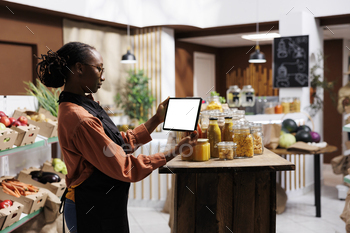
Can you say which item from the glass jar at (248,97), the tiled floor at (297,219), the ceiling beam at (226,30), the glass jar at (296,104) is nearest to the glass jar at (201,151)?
the tiled floor at (297,219)

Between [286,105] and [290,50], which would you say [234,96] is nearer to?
[286,105]

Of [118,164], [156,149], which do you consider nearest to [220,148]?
[118,164]

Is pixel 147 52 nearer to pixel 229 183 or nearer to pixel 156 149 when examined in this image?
pixel 156 149

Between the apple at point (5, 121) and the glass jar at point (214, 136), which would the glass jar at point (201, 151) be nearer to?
the glass jar at point (214, 136)

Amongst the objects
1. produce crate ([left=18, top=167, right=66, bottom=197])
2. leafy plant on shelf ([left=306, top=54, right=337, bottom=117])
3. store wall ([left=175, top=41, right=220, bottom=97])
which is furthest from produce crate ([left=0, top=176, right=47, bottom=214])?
store wall ([left=175, top=41, right=220, bottom=97])

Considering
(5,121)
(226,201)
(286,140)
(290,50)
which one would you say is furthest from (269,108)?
(5,121)

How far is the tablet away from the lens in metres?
1.74

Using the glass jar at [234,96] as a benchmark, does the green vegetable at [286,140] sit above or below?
below

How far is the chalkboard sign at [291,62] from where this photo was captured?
5.43m

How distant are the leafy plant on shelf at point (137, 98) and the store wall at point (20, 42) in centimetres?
171

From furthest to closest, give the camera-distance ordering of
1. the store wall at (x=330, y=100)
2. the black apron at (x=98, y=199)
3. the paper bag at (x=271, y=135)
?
the store wall at (x=330, y=100)
the paper bag at (x=271, y=135)
the black apron at (x=98, y=199)

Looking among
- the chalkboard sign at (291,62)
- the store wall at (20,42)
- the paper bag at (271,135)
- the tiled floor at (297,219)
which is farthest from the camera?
the chalkboard sign at (291,62)

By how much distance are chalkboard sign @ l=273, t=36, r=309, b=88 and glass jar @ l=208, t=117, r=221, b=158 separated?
3776 mm

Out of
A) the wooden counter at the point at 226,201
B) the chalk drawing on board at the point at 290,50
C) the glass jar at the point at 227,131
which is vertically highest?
the chalk drawing on board at the point at 290,50
